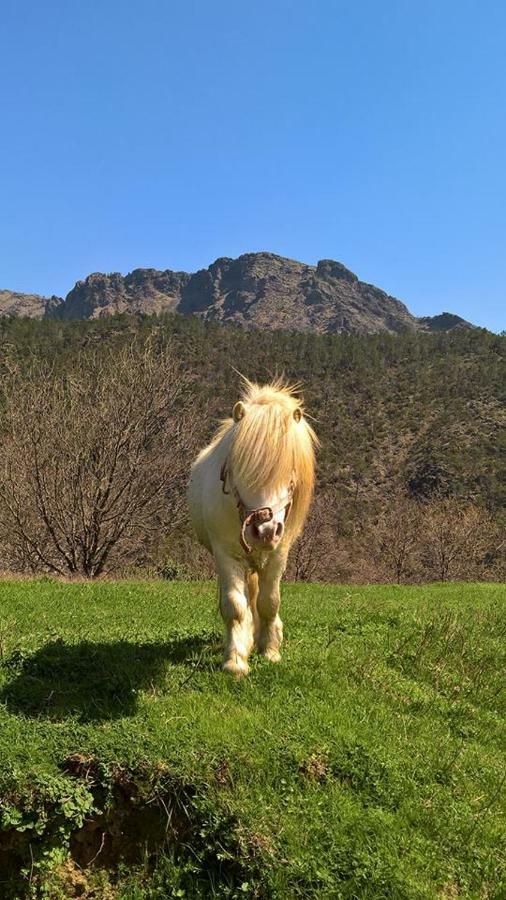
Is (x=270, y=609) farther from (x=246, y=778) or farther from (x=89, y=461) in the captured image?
(x=89, y=461)

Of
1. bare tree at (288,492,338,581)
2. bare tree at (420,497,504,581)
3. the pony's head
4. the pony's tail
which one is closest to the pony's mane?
the pony's head

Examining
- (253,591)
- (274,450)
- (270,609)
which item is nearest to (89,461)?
(253,591)

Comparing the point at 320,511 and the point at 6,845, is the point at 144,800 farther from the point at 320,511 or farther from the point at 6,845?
the point at 320,511

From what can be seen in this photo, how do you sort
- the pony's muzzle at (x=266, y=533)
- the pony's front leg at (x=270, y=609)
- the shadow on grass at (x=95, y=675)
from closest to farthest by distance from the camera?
the pony's muzzle at (x=266, y=533) < the shadow on grass at (x=95, y=675) < the pony's front leg at (x=270, y=609)

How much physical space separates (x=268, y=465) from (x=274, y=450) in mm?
140

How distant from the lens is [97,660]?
6.16 meters

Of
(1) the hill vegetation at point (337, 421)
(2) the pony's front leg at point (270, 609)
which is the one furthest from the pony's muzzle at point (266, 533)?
(1) the hill vegetation at point (337, 421)

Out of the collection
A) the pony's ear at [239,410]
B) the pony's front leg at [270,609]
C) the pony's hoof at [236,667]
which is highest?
the pony's ear at [239,410]

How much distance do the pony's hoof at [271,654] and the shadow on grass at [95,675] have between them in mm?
505

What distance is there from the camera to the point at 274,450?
4855 mm

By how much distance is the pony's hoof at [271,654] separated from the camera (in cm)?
597

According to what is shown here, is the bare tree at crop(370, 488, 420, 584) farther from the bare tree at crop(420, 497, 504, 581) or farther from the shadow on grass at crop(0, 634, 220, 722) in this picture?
the shadow on grass at crop(0, 634, 220, 722)

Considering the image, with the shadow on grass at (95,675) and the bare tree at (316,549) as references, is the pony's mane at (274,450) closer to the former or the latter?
the shadow on grass at (95,675)

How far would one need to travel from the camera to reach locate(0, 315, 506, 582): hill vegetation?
63.4ft
